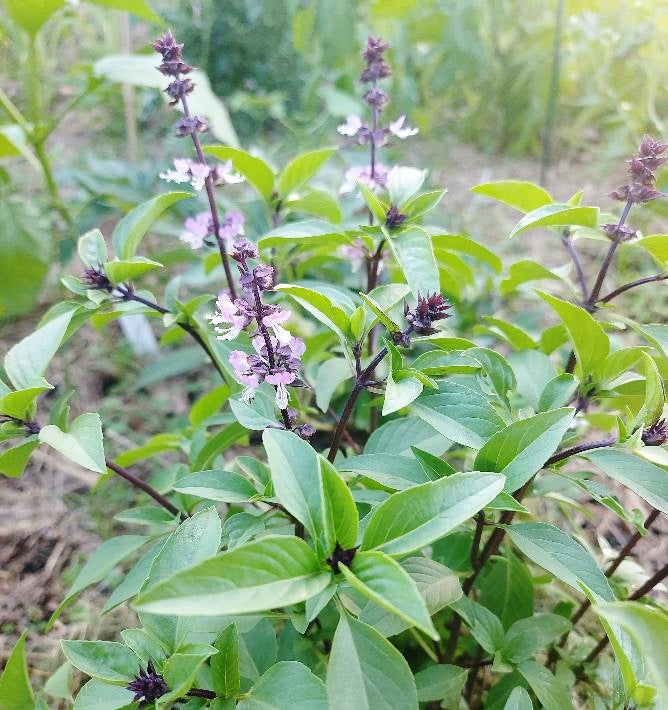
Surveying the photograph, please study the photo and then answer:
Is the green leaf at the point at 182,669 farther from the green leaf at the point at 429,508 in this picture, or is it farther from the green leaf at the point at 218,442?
the green leaf at the point at 218,442

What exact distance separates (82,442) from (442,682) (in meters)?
0.55

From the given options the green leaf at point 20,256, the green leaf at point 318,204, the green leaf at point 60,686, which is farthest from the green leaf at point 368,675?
the green leaf at point 20,256

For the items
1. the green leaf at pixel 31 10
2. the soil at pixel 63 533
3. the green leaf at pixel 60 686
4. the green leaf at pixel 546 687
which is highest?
the green leaf at pixel 31 10

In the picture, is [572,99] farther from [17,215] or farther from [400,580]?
[400,580]

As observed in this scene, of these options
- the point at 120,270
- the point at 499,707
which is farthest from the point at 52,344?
the point at 499,707

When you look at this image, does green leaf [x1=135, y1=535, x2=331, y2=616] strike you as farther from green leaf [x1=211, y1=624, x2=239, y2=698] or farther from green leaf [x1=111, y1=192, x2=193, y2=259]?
green leaf [x1=111, y1=192, x2=193, y2=259]

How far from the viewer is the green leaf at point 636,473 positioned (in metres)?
0.66

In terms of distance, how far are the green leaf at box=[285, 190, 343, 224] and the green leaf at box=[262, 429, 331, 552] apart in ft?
1.69

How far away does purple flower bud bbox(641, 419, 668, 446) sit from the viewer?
0.68m

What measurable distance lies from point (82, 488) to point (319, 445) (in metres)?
0.62

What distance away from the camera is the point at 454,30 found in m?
2.74

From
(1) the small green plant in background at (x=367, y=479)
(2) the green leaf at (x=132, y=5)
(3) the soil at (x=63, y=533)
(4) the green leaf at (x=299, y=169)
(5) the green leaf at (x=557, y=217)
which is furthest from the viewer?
(2) the green leaf at (x=132, y=5)

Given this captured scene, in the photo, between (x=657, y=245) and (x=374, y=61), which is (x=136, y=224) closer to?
(x=374, y=61)

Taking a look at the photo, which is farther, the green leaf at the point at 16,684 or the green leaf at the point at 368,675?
the green leaf at the point at 16,684
